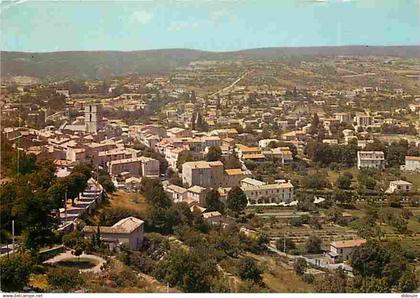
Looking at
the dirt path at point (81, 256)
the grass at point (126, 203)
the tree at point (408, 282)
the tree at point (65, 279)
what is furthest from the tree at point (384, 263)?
the tree at point (65, 279)

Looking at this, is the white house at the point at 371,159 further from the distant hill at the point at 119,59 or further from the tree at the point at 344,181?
the distant hill at the point at 119,59

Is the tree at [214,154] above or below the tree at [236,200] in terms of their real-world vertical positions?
above

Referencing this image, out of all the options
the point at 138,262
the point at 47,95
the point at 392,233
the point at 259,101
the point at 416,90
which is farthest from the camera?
the point at 259,101

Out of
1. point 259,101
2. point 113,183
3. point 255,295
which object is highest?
point 259,101

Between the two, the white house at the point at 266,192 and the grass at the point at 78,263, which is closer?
the grass at the point at 78,263

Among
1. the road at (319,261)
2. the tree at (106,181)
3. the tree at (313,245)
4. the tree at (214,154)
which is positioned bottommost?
A: the road at (319,261)

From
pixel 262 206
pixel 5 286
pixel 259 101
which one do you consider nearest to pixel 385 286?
pixel 262 206

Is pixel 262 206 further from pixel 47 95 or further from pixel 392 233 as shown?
pixel 47 95

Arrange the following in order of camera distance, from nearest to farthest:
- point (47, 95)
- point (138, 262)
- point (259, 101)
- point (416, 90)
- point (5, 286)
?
1. point (5, 286)
2. point (138, 262)
3. point (47, 95)
4. point (416, 90)
5. point (259, 101)
